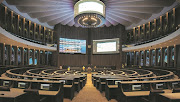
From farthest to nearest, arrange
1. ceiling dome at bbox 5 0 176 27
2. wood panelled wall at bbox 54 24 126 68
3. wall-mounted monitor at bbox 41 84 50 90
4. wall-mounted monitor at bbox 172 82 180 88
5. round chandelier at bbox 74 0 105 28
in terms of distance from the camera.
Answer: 1. wood panelled wall at bbox 54 24 126 68
2. ceiling dome at bbox 5 0 176 27
3. round chandelier at bbox 74 0 105 28
4. wall-mounted monitor at bbox 172 82 180 88
5. wall-mounted monitor at bbox 41 84 50 90

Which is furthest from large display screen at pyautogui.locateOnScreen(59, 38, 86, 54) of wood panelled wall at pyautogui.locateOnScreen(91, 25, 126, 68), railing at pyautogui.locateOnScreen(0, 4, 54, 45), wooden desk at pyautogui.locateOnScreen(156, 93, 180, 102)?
wooden desk at pyautogui.locateOnScreen(156, 93, 180, 102)

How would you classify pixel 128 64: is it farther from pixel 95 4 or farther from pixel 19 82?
pixel 19 82

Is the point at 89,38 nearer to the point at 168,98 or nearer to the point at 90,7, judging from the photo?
the point at 90,7

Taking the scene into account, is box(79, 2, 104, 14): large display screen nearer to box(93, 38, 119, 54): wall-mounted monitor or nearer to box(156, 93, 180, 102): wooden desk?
box(156, 93, 180, 102): wooden desk

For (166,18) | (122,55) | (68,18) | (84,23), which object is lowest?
(122,55)

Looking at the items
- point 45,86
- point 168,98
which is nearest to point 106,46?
point 45,86

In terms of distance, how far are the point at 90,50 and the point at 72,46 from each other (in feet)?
10.2

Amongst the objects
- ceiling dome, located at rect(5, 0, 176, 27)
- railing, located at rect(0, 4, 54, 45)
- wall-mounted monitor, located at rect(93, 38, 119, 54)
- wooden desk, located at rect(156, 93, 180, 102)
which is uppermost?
ceiling dome, located at rect(5, 0, 176, 27)

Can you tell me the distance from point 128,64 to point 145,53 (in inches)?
131

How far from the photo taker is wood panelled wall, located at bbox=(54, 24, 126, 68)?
1948cm

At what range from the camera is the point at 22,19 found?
14.9 m

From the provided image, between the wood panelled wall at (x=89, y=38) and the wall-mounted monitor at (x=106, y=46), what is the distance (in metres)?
0.52

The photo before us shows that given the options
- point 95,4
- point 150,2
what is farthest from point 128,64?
point 95,4

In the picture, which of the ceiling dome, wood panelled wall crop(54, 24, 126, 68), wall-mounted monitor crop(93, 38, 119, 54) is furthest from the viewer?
wall-mounted monitor crop(93, 38, 119, 54)
